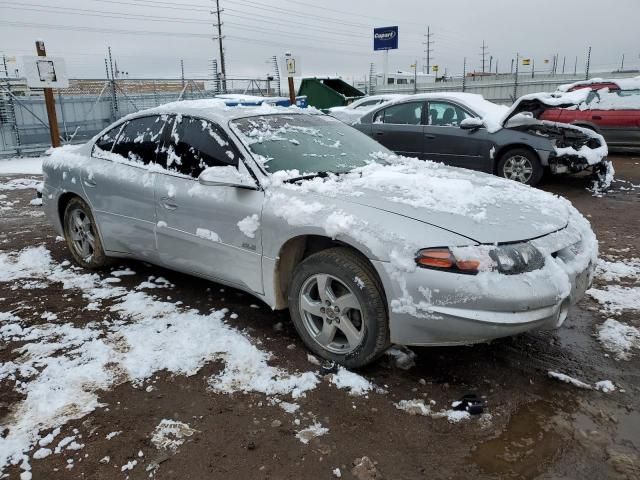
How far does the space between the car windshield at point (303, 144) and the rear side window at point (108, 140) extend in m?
1.46

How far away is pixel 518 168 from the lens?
7773mm

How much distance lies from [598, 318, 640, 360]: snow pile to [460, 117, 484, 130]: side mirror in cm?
470

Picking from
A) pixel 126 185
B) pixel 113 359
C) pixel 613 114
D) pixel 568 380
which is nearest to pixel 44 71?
pixel 126 185

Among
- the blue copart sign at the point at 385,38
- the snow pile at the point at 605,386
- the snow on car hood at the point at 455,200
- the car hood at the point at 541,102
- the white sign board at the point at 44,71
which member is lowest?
the snow pile at the point at 605,386

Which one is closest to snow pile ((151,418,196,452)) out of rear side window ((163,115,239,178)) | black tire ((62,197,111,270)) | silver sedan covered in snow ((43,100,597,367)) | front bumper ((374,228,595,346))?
silver sedan covered in snow ((43,100,597,367))

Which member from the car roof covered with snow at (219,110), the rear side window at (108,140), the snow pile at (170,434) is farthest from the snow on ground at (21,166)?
the snow pile at (170,434)

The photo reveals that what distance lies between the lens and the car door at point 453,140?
309 inches

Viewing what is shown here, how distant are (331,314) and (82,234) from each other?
295 centimetres

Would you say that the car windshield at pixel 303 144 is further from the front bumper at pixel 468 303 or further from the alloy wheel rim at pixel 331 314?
the front bumper at pixel 468 303

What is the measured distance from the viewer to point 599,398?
272 centimetres

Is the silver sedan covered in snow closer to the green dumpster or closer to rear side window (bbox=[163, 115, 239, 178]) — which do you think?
rear side window (bbox=[163, 115, 239, 178])

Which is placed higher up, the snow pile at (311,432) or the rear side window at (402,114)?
the rear side window at (402,114)

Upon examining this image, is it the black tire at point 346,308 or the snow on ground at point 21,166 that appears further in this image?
the snow on ground at point 21,166

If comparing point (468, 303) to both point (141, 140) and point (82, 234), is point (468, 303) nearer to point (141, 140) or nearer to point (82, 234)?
point (141, 140)
